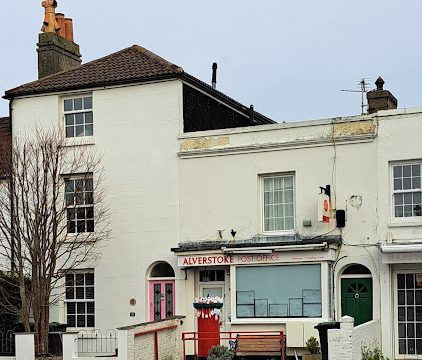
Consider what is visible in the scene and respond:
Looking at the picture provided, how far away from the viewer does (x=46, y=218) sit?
2825 cm

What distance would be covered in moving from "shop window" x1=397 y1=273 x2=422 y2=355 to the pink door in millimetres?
6937

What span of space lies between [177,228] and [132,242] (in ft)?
5.24

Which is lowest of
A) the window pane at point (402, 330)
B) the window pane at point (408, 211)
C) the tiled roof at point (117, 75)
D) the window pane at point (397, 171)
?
the window pane at point (402, 330)

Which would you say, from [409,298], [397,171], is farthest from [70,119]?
[409,298]

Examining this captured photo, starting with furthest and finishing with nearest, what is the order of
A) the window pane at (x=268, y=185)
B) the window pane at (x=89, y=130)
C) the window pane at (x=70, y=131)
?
the window pane at (x=70, y=131) → the window pane at (x=89, y=130) → the window pane at (x=268, y=185)

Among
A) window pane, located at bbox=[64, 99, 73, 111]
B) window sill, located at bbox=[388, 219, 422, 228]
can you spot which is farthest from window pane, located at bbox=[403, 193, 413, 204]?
window pane, located at bbox=[64, 99, 73, 111]

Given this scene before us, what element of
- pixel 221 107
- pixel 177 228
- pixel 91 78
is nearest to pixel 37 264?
pixel 177 228

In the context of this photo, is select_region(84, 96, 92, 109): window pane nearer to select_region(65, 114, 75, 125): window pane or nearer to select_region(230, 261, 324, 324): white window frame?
select_region(65, 114, 75, 125): window pane

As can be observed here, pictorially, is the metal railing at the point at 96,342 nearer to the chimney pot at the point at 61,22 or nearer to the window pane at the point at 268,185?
the window pane at the point at 268,185

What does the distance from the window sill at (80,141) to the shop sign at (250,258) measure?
4.99 m

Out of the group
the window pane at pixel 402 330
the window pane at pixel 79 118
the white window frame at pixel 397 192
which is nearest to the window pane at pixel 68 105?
the window pane at pixel 79 118

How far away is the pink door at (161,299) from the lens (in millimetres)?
29094

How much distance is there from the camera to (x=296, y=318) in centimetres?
2681

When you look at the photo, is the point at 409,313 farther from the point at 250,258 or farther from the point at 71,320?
the point at 71,320
